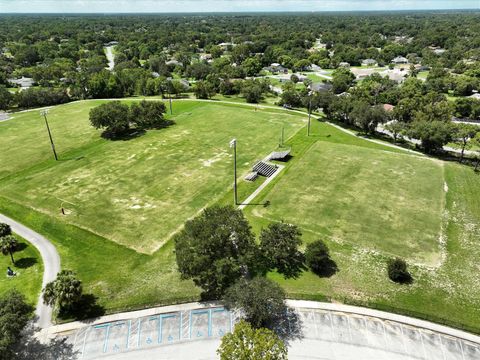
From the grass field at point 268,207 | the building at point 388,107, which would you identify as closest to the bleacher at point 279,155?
the grass field at point 268,207

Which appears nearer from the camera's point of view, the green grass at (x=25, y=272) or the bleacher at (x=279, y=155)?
Result: the green grass at (x=25, y=272)

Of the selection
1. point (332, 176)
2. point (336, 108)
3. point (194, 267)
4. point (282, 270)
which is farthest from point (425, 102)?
point (194, 267)

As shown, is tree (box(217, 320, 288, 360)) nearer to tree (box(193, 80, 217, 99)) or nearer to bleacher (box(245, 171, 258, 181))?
bleacher (box(245, 171, 258, 181))

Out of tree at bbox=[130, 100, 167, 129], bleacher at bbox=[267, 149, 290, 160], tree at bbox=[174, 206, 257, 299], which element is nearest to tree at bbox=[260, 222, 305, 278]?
tree at bbox=[174, 206, 257, 299]

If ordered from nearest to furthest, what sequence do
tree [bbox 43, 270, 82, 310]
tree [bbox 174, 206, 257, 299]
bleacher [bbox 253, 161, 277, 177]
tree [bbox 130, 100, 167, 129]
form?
tree [bbox 43, 270, 82, 310] < tree [bbox 174, 206, 257, 299] < bleacher [bbox 253, 161, 277, 177] < tree [bbox 130, 100, 167, 129]

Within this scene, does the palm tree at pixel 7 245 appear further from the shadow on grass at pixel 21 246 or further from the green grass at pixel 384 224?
the green grass at pixel 384 224

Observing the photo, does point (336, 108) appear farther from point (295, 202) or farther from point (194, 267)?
point (194, 267)

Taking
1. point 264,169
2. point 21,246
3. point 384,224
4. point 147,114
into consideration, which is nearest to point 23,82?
point 147,114
